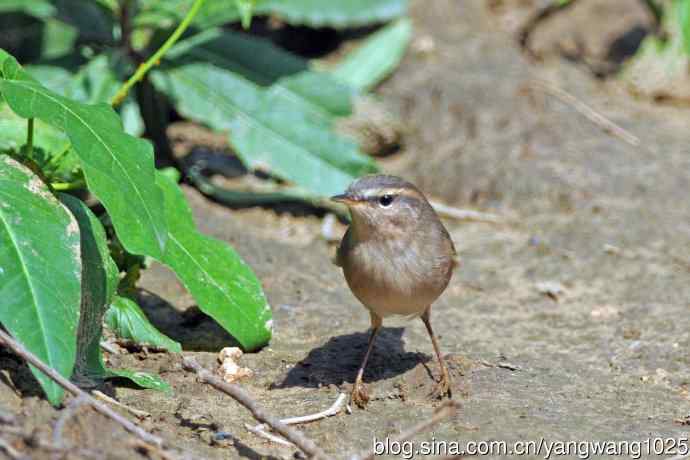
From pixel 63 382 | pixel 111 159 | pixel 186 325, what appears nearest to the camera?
pixel 63 382

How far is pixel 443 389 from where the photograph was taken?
441 cm

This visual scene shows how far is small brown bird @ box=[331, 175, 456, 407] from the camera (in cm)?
445

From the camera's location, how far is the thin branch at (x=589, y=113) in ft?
26.1

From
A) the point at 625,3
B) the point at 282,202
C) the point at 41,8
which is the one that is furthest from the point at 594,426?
the point at 625,3

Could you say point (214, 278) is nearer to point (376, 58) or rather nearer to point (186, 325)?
point (186, 325)

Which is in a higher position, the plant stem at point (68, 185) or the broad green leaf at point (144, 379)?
the plant stem at point (68, 185)

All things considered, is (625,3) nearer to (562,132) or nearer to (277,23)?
(562,132)

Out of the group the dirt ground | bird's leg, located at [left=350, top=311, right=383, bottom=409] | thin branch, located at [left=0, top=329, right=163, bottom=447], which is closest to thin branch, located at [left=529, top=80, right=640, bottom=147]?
the dirt ground

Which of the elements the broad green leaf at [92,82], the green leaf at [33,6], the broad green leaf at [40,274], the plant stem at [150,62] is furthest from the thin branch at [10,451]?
the green leaf at [33,6]

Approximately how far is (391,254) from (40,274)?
1.54m

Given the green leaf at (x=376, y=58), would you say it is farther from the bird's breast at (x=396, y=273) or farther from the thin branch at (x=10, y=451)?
the thin branch at (x=10, y=451)

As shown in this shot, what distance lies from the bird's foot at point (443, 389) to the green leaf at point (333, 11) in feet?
11.8

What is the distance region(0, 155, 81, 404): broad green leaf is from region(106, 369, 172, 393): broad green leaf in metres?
0.62

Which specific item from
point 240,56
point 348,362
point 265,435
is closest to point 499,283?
point 348,362
